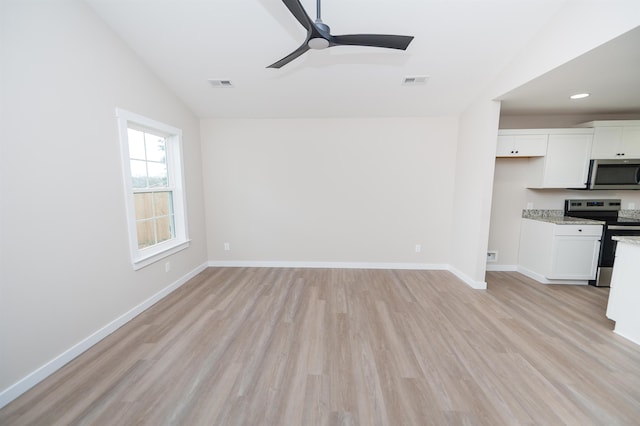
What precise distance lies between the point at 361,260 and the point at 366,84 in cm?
269

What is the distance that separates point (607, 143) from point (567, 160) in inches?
20.0

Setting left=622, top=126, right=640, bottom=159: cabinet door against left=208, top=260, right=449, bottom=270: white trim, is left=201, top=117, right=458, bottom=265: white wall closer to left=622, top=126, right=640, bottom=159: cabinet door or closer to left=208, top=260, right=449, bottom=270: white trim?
left=208, top=260, right=449, bottom=270: white trim

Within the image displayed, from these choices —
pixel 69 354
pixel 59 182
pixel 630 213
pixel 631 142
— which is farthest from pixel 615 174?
pixel 69 354

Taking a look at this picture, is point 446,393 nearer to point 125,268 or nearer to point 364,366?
point 364,366

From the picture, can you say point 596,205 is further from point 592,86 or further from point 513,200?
point 592,86

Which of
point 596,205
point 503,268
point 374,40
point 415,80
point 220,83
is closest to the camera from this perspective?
point 374,40

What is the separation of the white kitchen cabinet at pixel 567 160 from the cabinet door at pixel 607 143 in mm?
71

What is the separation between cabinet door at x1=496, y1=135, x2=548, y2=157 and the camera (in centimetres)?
335

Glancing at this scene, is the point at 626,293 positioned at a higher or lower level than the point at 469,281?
higher

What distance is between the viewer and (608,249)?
3.16 meters

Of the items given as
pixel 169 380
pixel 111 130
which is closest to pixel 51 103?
pixel 111 130

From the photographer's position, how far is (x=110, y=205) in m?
2.26

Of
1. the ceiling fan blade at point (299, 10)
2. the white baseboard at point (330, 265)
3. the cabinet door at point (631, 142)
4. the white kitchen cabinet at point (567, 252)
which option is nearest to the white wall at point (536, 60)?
the white baseboard at point (330, 265)

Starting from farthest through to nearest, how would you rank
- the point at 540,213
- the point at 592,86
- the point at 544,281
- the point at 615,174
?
1. the point at 540,213
2. the point at 544,281
3. the point at 615,174
4. the point at 592,86
